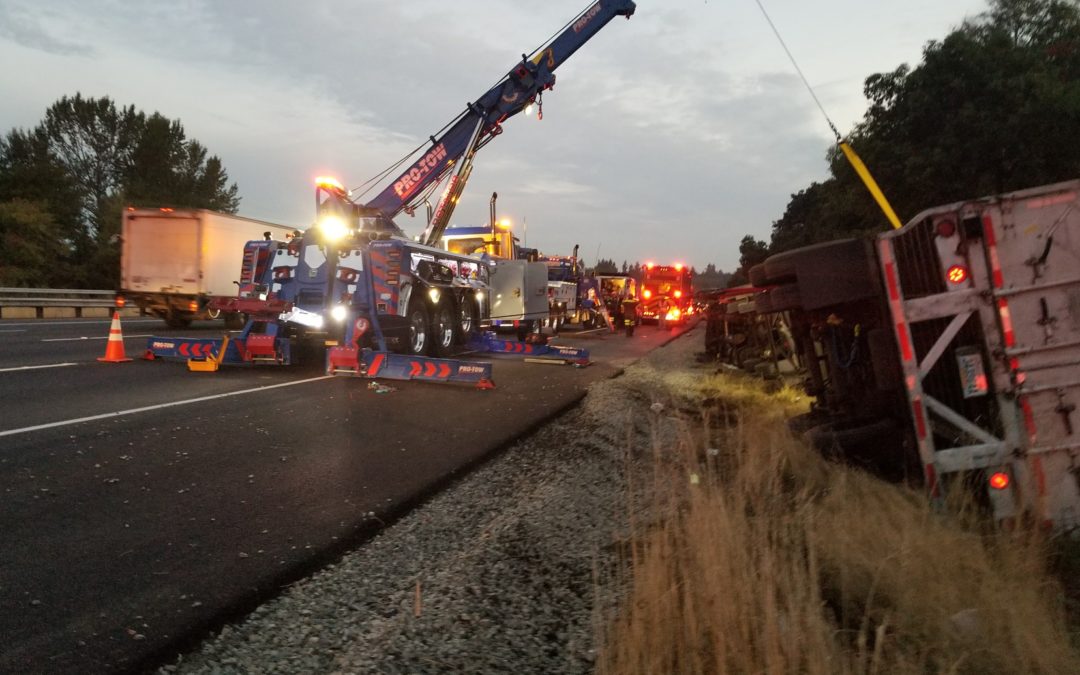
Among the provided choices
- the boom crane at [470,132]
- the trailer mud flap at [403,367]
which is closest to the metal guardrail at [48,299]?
the boom crane at [470,132]

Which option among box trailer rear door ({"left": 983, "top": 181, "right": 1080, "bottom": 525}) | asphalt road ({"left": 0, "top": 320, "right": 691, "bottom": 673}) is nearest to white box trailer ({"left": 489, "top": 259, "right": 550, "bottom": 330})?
asphalt road ({"left": 0, "top": 320, "right": 691, "bottom": 673})

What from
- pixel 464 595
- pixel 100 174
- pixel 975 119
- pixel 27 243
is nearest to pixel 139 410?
pixel 464 595

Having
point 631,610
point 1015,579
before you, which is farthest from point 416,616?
point 1015,579

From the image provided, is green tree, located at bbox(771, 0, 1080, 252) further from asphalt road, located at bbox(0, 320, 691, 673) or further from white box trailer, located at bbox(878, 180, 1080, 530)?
white box trailer, located at bbox(878, 180, 1080, 530)

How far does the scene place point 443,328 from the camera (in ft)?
48.6

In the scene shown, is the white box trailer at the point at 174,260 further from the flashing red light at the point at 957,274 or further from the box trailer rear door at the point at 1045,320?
the box trailer rear door at the point at 1045,320

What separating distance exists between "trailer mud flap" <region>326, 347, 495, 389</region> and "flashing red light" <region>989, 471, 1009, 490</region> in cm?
759

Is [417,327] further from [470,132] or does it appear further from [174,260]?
[174,260]

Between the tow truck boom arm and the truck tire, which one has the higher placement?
the tow truck boom arm

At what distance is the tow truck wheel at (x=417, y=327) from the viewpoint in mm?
13242

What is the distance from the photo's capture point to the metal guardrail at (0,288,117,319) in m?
25.3

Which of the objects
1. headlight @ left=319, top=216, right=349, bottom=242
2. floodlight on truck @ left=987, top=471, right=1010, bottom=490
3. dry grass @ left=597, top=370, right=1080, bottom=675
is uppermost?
headlight @ left=319, top=216, right=349, bottom=242

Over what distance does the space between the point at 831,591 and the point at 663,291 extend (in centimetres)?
3316

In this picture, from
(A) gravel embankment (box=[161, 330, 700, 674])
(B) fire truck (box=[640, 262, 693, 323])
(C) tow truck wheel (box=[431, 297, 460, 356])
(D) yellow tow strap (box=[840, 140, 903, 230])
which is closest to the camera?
(A) gravel embankment (box=[161, 330, 700, 674])
